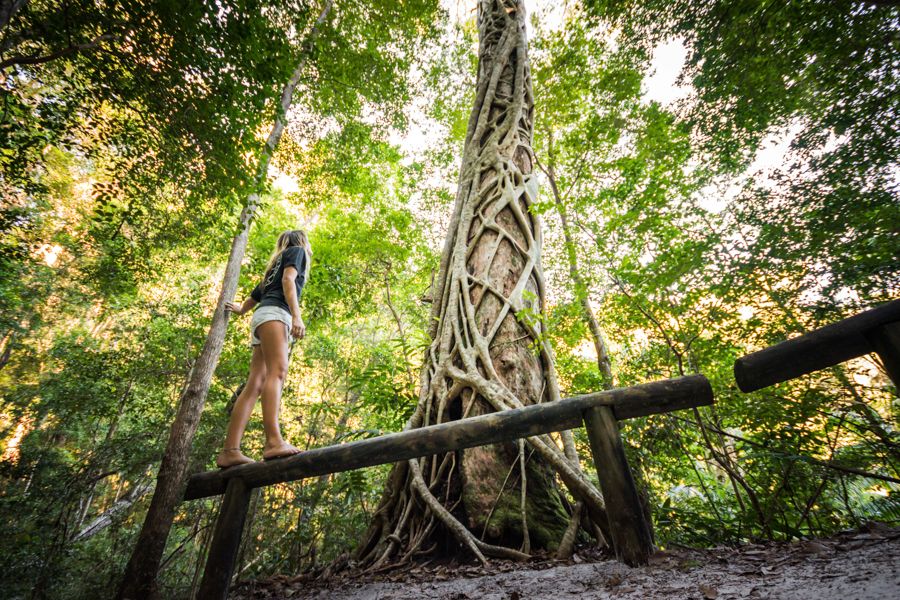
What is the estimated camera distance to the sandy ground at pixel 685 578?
38.8 inches

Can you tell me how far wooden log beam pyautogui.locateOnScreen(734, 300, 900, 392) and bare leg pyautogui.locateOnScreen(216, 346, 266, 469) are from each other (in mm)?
2133

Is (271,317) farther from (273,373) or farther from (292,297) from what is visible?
(273,373)

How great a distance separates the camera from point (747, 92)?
4.14 meters

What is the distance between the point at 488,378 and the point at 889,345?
193 cm

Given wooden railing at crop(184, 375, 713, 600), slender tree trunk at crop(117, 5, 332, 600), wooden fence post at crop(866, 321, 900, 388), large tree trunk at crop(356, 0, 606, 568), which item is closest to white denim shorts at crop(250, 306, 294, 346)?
wooden railing at crop(184, 375, 713, 600)

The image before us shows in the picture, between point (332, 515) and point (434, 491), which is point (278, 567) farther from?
point (434, 491)

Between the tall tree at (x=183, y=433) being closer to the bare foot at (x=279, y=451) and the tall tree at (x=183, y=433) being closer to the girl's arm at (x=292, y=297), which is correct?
the girl's arm at (x=292, y=297)

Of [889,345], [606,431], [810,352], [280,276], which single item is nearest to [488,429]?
[606,431]

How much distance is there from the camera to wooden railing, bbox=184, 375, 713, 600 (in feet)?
4.34

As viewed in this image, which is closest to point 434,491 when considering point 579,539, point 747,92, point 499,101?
point 579,539

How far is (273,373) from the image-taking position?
190cm

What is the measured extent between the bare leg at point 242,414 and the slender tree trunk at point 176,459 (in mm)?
1927

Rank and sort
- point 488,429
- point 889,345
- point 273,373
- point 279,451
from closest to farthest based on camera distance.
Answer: point 889,345 → point 488,429 → point 279,451 → point 273,373

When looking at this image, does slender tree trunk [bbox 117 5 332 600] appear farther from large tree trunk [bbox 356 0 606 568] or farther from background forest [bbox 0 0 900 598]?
large tree trunk [bbox 356 0 606 568]
